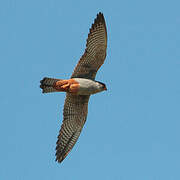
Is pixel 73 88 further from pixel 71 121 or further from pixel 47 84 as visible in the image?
pixel 71 121

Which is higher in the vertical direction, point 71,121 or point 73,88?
point 73,88

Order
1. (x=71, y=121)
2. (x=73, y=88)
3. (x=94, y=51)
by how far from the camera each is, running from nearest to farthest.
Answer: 1. (x=94, y=51)
2. (x=73, y=88)
3. (x=71, y=121)

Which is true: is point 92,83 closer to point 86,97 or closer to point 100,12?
point 86,97

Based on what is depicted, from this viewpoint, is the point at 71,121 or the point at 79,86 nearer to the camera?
the point at 79,86

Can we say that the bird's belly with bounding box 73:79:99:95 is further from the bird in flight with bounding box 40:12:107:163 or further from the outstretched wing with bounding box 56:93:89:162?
the outstretched wing with bounding box 56:93:89:162

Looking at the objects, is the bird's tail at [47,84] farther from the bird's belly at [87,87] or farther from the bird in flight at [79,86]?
the bird's belly at [87,87]

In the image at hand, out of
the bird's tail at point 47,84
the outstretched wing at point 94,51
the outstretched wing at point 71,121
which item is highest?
the outstretched wing at point 94,51

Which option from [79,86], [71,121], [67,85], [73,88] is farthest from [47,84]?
A: [71,121]

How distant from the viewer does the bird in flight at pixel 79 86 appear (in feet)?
52.5

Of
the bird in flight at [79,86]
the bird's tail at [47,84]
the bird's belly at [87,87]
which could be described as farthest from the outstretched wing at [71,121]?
the bird's tail at [47,84]

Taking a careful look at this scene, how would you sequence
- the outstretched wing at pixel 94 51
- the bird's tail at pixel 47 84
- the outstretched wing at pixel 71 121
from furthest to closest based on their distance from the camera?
1. the outstretched wing at pixel 71 121
2. the bird's tail at pixel 47 84
3. the outstretched wing at pixel 94 51

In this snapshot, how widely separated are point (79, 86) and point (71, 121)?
5.26 ft

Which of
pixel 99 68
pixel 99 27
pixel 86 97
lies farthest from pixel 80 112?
pixel 99 27

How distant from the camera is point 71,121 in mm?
17109
